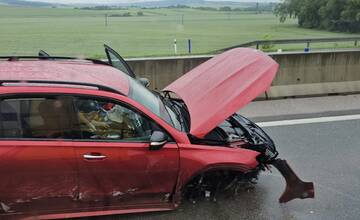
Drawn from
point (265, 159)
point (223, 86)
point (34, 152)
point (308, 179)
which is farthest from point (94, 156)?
point (308, 179)

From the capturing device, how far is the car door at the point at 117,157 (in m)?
3.68

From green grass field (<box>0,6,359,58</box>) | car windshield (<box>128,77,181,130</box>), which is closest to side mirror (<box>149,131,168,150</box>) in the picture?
car windshield (<box>128,77,181,130</box>)

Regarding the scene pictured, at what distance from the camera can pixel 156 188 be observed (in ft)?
13.0

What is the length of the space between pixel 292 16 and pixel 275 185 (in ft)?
191

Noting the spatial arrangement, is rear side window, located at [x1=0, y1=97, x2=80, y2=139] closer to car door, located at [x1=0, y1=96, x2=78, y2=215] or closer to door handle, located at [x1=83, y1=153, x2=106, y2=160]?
car door, located at [x1=0, y1=96, x2=78, y2=215]

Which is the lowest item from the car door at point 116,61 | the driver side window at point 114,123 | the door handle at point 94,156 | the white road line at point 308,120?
the white road line at point 308,120

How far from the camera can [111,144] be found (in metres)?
3.71

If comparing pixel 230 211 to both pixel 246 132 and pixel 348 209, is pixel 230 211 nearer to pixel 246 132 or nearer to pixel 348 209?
pixel 246 132

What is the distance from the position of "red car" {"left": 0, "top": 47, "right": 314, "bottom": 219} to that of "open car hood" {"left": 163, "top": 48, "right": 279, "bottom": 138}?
0.5 inches

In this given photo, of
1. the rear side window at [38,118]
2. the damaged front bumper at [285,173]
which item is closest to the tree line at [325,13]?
the damaged front bumper at [285,173]

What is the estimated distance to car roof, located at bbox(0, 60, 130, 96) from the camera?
12.2 ft

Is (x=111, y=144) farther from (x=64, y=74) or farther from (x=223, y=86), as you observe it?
(x=223, y=86)

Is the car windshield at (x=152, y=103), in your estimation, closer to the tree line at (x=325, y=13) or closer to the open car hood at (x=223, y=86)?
the open car hood at (x=223, y=86)

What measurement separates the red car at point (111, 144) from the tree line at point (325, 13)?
127ft
